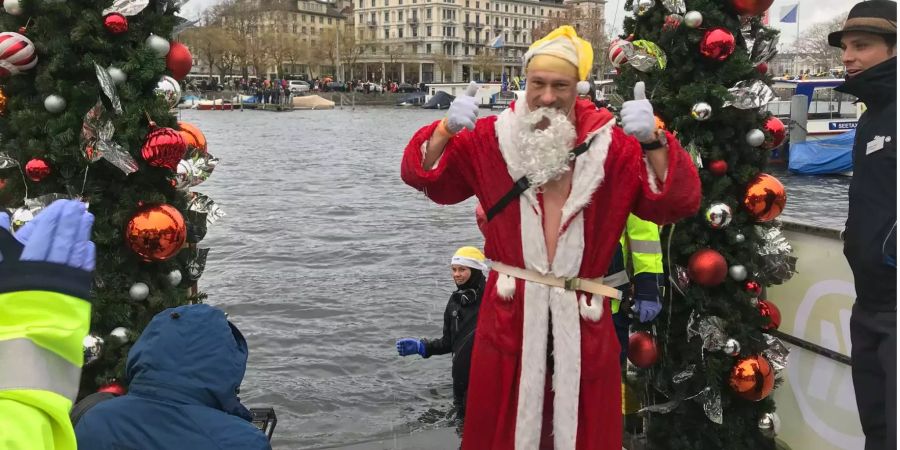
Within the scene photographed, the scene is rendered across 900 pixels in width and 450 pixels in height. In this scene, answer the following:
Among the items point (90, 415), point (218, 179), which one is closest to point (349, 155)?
point (218, 179)

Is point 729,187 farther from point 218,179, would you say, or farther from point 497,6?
point 497,6

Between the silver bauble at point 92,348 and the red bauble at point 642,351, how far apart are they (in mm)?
2473

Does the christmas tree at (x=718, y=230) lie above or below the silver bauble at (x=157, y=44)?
below

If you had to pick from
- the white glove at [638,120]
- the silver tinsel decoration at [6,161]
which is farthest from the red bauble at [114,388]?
the white glove at [638,120]

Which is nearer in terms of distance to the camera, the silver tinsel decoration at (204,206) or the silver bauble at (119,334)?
the silver bauble at (119,334)

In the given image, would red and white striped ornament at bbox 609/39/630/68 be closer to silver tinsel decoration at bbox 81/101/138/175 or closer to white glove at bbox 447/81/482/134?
white glove at bbox 447/81/482/134

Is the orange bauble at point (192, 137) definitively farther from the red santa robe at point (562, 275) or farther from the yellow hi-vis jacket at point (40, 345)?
the yellow hi-vis jacket at point (40, 345)

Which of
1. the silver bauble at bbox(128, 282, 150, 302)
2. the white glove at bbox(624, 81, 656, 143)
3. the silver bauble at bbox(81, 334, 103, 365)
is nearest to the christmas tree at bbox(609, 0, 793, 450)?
the white glove at bbox(624, 81, 656, 143)

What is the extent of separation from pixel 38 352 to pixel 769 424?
337 cm

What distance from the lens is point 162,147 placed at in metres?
3.33

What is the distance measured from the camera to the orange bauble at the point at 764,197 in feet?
11.7

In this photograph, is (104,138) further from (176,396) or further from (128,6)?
(176,396)

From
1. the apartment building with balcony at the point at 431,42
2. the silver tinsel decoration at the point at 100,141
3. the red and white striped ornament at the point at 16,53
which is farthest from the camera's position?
the apartment building with balcony at the point at 431,42

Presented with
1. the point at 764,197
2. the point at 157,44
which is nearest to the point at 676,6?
the point at 764,197
